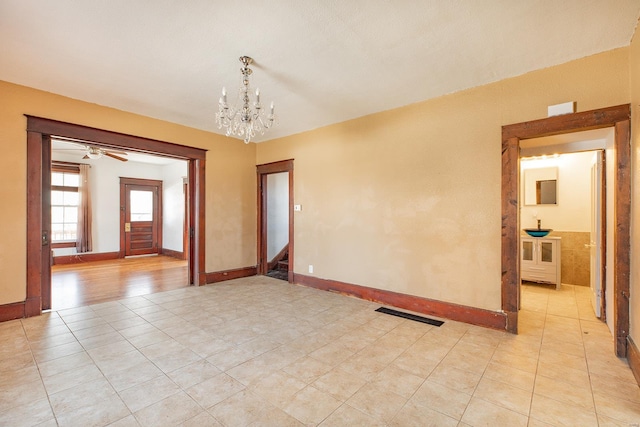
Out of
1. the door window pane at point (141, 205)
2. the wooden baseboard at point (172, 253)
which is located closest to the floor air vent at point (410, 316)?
the wooden baseboard at point (172, 253)

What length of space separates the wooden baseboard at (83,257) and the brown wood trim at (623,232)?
407 inches

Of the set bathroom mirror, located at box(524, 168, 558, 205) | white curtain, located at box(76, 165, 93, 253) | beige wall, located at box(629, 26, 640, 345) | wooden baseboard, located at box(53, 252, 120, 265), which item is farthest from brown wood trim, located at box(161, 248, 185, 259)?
beige wall, located at box(629, 26, 640, 345)

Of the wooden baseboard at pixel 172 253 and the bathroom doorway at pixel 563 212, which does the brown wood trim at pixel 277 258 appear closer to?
the wooden baseboard at pixel 172 253

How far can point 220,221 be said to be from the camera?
5582 mm

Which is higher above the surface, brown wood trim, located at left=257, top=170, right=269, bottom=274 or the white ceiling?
the white ceiling

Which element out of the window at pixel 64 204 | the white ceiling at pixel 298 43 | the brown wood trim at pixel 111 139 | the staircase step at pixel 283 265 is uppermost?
the white ceiling at pixel 298 43

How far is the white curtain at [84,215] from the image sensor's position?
7.61m

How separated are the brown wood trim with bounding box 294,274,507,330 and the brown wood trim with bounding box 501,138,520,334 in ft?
0.52

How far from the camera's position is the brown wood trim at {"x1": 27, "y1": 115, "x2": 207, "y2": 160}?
368 cm

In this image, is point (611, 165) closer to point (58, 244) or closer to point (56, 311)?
point (56, 311)

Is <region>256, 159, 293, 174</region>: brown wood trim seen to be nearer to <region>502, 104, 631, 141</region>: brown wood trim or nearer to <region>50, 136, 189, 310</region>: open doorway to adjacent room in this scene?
<region>50, 136, 189, 310</region>: open doorway to adjacent room

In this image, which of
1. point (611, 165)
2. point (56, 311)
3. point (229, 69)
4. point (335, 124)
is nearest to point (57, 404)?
point (56, 311)

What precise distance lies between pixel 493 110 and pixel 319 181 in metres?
2.76

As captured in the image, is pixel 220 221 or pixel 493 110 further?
pixel 220 221
